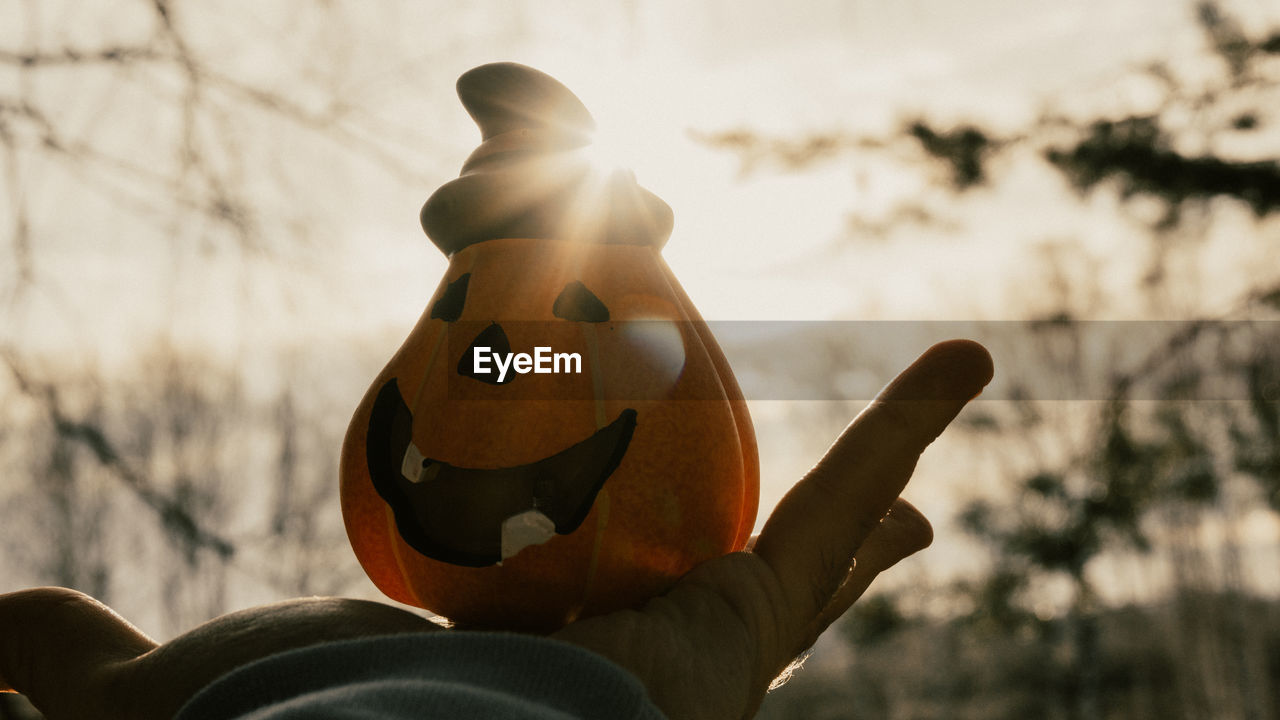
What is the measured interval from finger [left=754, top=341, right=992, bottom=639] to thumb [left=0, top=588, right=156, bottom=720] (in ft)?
2.65

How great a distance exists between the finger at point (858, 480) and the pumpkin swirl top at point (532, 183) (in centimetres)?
37

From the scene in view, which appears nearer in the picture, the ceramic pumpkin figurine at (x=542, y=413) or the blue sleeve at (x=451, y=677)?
the blue sleeve at (x=451, y=677)

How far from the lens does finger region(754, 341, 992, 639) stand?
3.60ft

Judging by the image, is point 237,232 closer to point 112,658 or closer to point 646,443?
point 112,658

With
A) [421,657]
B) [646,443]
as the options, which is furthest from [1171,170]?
[421,657]

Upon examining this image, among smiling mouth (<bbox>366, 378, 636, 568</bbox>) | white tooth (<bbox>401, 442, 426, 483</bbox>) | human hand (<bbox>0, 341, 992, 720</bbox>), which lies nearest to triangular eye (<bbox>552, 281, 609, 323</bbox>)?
smiling mouth (<bbox>366, 378, 636, 568</bbox>)

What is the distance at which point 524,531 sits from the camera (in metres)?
0.99

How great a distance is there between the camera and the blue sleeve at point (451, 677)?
2.53ft

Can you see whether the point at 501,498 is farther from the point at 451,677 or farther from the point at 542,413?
the point at 451,677

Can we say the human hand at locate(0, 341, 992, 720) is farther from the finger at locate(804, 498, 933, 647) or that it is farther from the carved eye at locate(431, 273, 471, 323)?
the carved eye at locate(431, 273, 471, 323)

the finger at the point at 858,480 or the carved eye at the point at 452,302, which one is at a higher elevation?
the carved eye at the point at 452,302

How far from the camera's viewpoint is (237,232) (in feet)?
7.60

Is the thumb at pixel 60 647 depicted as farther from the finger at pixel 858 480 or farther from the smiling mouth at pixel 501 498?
the finger at pixel 858 480

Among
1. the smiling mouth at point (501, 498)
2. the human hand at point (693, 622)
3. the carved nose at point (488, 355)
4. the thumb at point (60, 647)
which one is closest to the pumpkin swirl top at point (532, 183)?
the carved nose at point (488, 355)
